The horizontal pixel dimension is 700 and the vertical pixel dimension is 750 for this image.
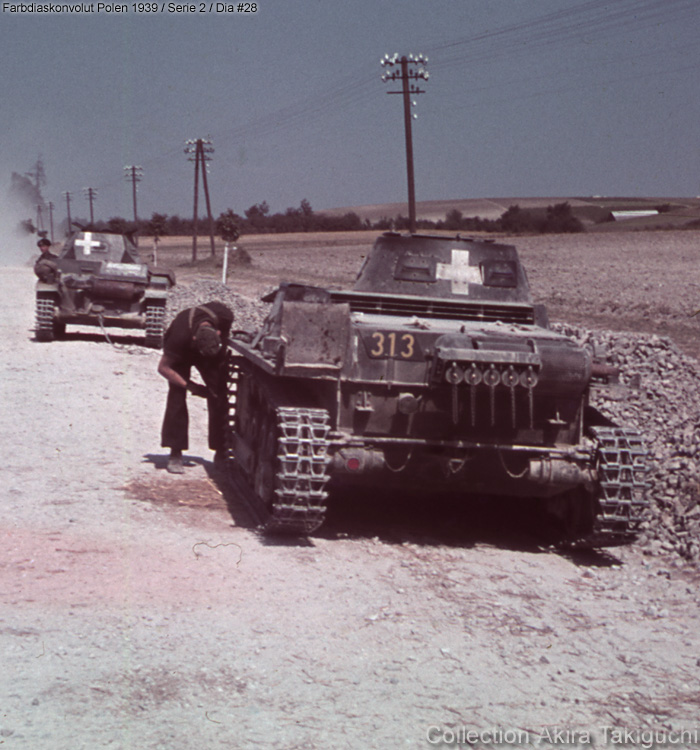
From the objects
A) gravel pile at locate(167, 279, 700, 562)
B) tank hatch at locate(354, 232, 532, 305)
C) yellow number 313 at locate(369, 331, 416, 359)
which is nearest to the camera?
yellow number 313 at locate(369, 331, 416, 359)

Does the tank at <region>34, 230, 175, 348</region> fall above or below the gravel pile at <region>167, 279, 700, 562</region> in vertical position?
above

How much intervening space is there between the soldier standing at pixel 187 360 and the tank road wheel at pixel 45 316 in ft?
31.5

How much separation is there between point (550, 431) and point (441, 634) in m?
2.25

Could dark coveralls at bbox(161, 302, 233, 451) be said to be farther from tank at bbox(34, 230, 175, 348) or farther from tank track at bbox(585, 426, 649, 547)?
tank at bbox(34, 230, 175, 348)

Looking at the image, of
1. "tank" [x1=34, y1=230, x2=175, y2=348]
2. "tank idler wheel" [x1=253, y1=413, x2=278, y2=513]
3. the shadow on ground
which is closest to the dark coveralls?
the shadow on ground

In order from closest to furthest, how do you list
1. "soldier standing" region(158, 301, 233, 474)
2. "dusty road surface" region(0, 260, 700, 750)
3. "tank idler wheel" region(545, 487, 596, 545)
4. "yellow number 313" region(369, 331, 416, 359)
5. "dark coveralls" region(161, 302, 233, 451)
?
"dusty road surface" region(0, 260, 700, 750) < "yellow number 313" region(369, 331, 416, 359) < "tank idler wheel" region(545, 487, 596, 545) < "soldier standing" region(158, 301, 233, 474) < "dark coveralls" region(161, 302, 233, 451)

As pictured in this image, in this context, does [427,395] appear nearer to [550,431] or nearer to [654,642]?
[550,431]

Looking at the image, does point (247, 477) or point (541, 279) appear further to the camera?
point (541, 279)

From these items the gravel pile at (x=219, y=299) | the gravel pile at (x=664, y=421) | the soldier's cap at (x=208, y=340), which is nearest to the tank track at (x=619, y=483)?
the gravel pile at (x=664, y=421)

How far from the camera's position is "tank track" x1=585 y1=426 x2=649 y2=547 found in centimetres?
715

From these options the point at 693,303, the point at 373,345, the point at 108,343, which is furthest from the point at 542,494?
the point at 693,303

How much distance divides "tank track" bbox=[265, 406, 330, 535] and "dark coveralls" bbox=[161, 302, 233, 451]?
2.19 metres

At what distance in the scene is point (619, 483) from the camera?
23.4 ft

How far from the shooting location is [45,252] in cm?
1906
